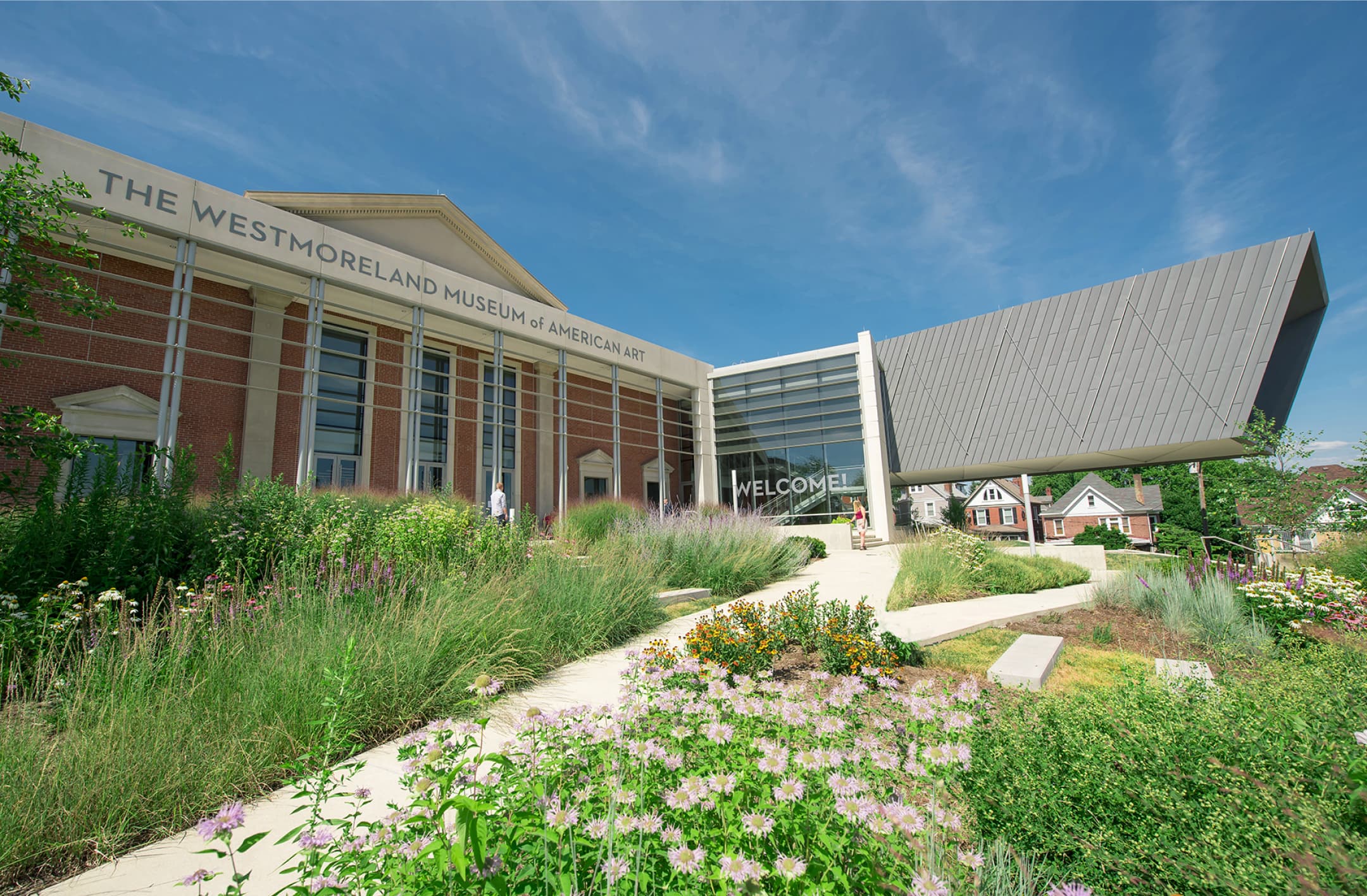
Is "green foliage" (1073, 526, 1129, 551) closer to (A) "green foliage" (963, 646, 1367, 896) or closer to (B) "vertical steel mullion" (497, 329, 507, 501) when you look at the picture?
(B) "vertical steel mullion" (497, 329, 507, 501)

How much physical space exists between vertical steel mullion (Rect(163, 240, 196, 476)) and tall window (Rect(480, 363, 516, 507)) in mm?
7732

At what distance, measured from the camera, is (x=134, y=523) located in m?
5.04

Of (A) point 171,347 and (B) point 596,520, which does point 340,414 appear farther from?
(B) point 596,520

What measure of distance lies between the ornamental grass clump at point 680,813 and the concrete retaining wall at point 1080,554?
11.6 m

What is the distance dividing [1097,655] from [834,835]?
522cm

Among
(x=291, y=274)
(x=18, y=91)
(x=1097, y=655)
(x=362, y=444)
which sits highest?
(x=291, y=274)

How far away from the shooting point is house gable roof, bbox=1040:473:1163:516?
49.4 meters

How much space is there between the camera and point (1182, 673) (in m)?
3.69

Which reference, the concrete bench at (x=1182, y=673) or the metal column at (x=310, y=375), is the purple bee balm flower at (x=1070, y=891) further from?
the metal column at (x=310, y=375)

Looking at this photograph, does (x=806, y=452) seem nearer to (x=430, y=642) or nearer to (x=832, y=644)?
(x=832, y=644)

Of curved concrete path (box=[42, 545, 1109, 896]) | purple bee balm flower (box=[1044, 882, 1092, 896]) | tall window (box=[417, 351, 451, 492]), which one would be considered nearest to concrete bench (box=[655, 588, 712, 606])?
curved concrete path (box=[42, 545, 1109, 896])

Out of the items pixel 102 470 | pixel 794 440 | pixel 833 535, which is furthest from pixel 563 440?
pixel 102 470

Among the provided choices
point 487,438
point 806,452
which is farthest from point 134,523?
point 806,452

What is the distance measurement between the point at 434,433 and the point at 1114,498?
58.4 metres
